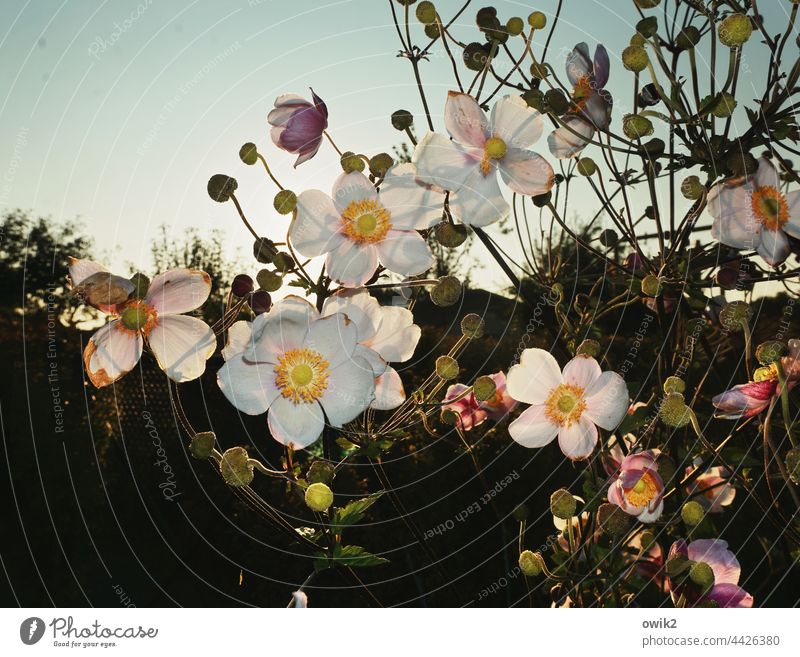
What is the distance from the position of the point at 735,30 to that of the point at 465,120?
25 centimetres

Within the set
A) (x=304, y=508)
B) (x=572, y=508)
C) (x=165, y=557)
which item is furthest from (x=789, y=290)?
(x=165, y=557)

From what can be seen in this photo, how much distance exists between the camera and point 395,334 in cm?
51

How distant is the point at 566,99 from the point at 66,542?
3.18ft

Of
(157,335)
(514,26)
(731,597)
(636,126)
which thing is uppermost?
(514,26)

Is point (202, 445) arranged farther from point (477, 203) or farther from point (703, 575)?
point (703, 575)

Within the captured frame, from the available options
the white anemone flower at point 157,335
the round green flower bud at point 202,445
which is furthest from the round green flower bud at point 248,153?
the round green flower bud at point 202,445

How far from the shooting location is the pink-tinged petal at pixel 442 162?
51 cm

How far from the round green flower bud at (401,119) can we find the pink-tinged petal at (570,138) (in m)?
0.14

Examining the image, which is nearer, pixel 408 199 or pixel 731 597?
pixel 408 199

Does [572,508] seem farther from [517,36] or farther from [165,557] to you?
[165,557]

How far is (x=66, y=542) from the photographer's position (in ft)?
3.53

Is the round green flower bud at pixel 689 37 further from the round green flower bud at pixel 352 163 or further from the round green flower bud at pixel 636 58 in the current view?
the round green flower bud at pixel 352 163

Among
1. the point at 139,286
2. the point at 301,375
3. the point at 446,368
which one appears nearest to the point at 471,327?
the point at 446,368

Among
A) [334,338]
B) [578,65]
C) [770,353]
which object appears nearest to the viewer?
[334,338]
